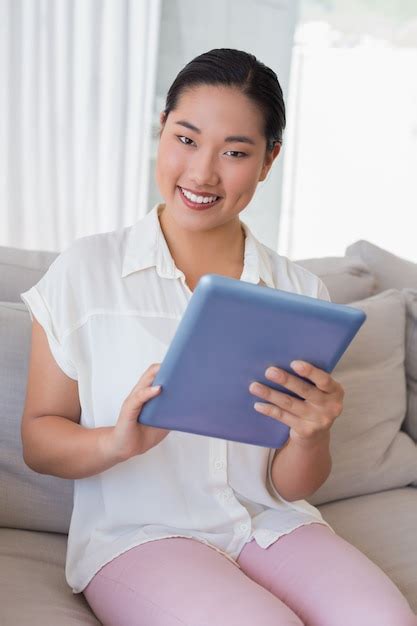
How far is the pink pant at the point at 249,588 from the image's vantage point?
1.25 meters

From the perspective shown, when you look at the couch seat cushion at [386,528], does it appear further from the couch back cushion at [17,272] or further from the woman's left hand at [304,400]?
the couch back cushion at [17,272]

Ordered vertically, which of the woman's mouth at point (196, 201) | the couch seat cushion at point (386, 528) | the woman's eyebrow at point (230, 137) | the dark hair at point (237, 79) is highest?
the dark hair at point (237, 79)

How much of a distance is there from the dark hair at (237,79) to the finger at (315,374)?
1.47 ft

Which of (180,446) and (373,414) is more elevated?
(180,446)

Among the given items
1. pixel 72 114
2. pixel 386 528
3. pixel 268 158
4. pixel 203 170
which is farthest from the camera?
pixel 72 114

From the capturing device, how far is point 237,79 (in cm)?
147

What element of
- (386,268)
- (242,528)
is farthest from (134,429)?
(386,268)

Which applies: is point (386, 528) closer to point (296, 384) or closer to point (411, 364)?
point (411, 364)

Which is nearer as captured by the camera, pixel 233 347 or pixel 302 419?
pixel 233 347

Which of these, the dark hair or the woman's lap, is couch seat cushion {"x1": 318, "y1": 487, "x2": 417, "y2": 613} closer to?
the woman's lap

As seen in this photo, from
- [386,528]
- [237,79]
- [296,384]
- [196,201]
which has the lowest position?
[386,528]

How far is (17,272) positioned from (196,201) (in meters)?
0.52

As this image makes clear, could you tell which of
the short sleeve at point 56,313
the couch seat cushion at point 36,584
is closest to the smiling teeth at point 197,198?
the short sleeve at point 56,313

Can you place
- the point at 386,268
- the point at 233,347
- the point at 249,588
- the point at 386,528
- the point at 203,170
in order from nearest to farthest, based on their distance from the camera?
the point at 233,347 → the point at 249,588 → the point at 203,170 → the point at 386,528 → the point at 386,268
